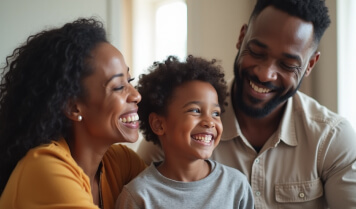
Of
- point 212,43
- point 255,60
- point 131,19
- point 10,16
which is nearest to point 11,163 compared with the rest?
point 255,60

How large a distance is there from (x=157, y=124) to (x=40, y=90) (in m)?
0.47

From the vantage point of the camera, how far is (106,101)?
136 centimetres

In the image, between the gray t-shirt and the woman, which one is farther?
the gray t-shirt

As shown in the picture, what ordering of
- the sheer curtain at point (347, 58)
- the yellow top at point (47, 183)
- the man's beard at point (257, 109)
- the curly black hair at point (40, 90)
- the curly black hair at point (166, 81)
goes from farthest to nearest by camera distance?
1. the sheer curtain at point (347, 58)
2. the man's beard at point (257, 109)
3. the curly black hair at point (166, 81)
4. the curly black hair at point (40, 90)
5. the yellow top at point (47, 183)

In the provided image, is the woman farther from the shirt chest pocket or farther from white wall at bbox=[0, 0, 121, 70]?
white wall at bbox=[0, 0, 121, 70]

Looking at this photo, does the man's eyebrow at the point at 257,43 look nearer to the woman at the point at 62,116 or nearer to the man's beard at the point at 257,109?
the man's beard at the point at 257,109

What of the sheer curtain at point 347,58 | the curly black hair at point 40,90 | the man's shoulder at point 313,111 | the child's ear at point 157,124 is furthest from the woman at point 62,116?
the sheer curtain at point 347,58

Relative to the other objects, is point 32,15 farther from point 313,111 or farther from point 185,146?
point 313,111

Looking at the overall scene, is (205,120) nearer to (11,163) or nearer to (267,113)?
(267,113)

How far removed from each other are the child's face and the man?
255 millimetres

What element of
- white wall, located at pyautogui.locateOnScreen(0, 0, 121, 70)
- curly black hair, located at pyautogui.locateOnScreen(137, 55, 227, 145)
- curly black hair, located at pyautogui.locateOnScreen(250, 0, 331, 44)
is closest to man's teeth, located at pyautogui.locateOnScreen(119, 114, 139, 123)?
curly black hair, located at pyautogui.locateOnScreen(137, 55, 227, 145)

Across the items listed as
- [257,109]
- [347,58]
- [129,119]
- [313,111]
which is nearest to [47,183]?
[129,119]

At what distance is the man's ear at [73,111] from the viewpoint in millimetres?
1362

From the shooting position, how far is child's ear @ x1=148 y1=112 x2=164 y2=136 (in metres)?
1.55
